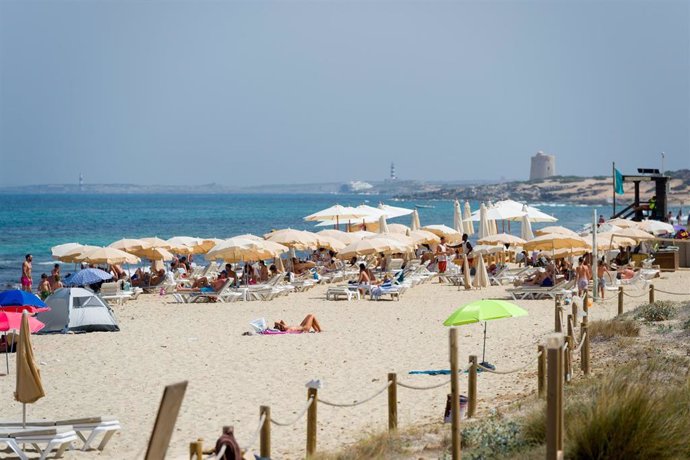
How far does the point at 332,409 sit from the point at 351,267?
685 inches

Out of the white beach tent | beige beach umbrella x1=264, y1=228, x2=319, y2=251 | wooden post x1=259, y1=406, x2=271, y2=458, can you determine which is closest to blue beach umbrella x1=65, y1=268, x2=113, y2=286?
the white beach tent

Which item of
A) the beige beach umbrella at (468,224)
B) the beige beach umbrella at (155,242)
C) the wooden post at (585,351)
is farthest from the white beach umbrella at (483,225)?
the wooden post at (585,351)

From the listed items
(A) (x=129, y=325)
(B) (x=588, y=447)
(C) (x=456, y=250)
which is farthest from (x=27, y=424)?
(C) (x=456, y=250)

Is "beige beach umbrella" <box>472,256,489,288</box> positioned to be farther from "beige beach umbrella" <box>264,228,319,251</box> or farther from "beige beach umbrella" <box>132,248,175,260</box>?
"beige beach umbrella" <box>132,248,175,260</box>

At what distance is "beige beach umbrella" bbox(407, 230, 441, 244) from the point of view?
28.2 metres

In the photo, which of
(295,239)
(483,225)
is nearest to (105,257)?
(295,239)

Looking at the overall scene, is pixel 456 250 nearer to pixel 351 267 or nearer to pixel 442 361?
pixel 351 267

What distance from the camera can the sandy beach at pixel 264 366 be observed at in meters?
9.43

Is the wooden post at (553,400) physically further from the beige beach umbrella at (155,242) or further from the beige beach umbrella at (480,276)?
the beige beach umbrella at (155,242)

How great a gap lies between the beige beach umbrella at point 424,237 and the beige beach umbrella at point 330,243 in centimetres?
279

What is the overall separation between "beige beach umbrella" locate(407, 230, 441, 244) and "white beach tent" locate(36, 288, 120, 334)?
12.8 meters

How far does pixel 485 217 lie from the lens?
30.5 meters

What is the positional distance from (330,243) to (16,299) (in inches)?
480

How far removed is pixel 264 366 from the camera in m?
12.6
